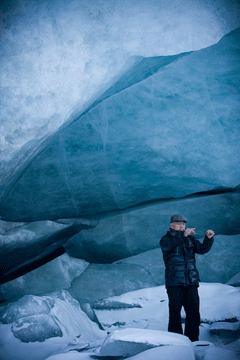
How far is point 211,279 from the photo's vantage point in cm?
318

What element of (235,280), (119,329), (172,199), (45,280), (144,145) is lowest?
(235,280)

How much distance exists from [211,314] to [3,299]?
8.96ft

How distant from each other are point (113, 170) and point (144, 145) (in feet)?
1.82

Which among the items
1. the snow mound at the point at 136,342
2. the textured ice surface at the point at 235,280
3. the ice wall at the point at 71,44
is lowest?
the textured ice surface at the point at 235,280

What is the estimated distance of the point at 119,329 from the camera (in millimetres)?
1653

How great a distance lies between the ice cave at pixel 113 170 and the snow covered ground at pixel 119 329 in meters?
0.01

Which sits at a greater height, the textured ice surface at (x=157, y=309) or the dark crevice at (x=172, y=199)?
the dark crevice at (x=172, y=199)

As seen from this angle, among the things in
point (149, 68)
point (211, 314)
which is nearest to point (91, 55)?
point (149, 68)

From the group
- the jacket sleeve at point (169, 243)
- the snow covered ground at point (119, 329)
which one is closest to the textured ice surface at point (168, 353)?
the snow covered ground at point (119, 329)

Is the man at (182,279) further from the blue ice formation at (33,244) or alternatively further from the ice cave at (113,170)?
the blue ice formation at (33,244)

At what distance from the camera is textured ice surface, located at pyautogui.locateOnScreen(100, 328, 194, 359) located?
4.59ft

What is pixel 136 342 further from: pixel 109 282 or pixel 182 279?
pixel 109 282

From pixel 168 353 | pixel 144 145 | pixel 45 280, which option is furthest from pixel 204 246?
pixel 45 280

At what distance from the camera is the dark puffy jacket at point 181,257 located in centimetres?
187
